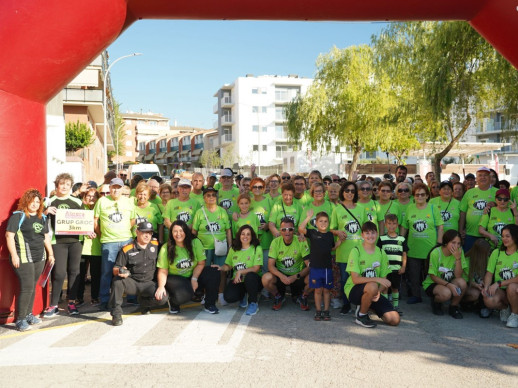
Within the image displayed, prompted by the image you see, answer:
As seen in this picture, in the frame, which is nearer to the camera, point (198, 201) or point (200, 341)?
point (200, 341)

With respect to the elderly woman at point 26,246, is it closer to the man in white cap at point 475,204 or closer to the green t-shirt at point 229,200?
the green t-shirt at point 229,200

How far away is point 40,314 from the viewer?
6805 mm

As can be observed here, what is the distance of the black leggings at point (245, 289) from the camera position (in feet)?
23.1

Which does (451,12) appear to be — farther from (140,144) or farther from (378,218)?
(140,144)

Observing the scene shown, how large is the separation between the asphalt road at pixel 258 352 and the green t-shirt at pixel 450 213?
156 centimetres

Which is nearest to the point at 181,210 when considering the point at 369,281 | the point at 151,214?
the point at 151,214

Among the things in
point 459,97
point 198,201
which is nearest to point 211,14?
point 198,201

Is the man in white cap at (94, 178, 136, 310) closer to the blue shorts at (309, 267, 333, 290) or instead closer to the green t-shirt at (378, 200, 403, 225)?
the blue shorts at (309, 267, 333, 290)

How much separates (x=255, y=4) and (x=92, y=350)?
16.2 ft

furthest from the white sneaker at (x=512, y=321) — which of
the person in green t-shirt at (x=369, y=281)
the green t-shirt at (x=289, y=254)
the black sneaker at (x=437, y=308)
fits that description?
the green t-shirt at (x=289, y=254)

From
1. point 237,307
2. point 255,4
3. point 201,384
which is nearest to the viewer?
point 201,384

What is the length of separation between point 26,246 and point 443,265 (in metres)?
5.65

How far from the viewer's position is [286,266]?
7316 mm

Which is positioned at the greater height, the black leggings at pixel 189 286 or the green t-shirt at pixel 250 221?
the green t-shirt at pixel 250 221
